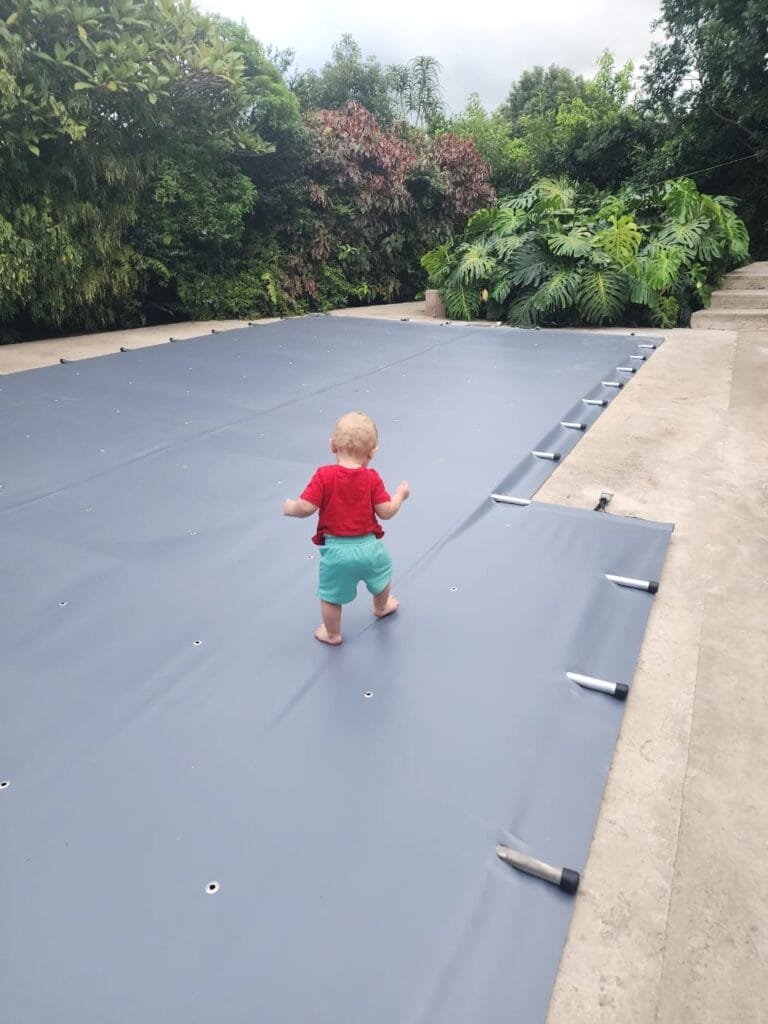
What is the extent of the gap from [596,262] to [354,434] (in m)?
6.93

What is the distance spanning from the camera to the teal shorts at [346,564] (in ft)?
6.24

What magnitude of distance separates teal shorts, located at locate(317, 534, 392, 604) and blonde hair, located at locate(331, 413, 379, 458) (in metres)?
0.25

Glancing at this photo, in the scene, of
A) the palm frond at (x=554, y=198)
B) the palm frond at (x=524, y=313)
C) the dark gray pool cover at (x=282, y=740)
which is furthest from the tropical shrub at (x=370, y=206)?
the dark gray pool cover at (x=282, y=740)

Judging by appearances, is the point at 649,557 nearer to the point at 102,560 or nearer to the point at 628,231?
the point at 102,560

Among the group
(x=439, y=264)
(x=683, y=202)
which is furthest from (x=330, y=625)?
(x=683, y=202)

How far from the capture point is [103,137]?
21.9 ft

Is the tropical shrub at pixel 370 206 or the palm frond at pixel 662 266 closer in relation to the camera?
the palm frond at pixel 662 266

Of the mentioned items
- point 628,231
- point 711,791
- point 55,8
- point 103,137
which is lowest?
point 711,791

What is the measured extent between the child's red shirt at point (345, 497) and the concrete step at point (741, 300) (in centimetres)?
825

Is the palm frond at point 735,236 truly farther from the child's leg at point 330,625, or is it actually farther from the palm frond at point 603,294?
the child's leg at point 330,625

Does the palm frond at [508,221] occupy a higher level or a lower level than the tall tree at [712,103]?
lower

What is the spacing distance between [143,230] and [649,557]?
7070 millimetres

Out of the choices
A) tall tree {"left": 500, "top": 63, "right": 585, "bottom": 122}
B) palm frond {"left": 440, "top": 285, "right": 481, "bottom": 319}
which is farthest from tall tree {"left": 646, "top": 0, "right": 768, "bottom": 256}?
tall tree {"left": 500, "top": 63, "right": 585, "bottom": 122}

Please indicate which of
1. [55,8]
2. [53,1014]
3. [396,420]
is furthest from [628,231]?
[53,1014]
